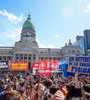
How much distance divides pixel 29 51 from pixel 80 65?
52.9m

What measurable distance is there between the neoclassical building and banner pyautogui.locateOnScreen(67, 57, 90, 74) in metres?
52.2

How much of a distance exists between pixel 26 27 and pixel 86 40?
4104cm

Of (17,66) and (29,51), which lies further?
(29,51)

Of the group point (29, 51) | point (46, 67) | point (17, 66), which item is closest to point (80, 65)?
point (46, 67)

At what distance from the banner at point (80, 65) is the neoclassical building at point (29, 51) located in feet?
171

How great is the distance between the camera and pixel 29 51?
63469 mm

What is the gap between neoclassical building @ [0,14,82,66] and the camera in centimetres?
6322

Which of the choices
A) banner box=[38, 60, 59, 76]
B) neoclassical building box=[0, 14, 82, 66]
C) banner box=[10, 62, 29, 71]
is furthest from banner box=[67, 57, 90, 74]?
neoclassical building box=[0, 14, 82, 66]

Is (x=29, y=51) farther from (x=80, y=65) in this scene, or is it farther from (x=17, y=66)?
(x=80, y=65)

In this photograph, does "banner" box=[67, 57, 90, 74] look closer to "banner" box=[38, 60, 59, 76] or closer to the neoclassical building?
"banner" box=[38, 60, 59, 76]

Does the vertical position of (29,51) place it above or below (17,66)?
above

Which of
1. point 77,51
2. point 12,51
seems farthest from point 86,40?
point 12,51

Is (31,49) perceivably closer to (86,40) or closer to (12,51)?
(12,51)

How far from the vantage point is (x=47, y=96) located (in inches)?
125
